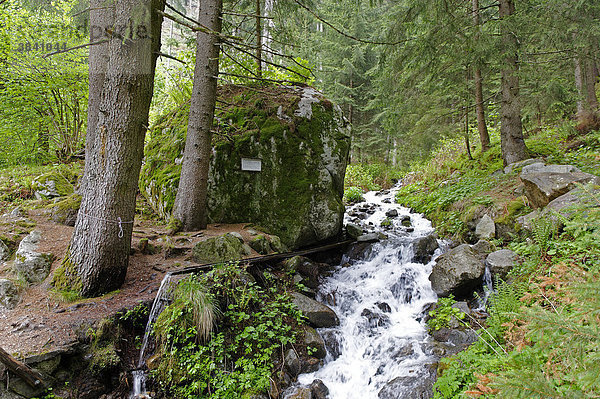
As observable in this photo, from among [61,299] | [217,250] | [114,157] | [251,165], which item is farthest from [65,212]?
[251,165]

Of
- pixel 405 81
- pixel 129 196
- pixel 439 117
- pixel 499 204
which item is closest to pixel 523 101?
pixel 439 117

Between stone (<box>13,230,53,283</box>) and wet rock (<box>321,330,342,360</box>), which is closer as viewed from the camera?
stone (<box>13,230,53,283</box>)

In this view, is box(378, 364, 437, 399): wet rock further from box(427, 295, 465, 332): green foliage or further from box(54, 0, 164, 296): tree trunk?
box(54, 0, 164, 296): tree trunk

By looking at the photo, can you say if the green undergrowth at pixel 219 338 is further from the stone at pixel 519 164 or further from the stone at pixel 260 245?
the stone at pixel 519 164

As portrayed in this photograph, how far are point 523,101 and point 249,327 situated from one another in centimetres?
958

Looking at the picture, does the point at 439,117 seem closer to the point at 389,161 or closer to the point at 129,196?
the point at 129,196

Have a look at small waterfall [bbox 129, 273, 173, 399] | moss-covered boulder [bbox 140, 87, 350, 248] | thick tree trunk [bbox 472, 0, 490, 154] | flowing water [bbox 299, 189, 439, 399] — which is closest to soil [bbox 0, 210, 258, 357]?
small waterfall [bbox 129, 273, 173, 399]

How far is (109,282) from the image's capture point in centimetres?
394

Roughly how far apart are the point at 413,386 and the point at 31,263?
5416 mm

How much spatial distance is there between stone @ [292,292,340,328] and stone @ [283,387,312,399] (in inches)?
43.5

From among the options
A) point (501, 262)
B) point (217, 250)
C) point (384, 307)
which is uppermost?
point (217, 250)

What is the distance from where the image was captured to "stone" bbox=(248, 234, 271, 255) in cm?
556

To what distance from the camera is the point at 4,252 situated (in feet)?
14.1

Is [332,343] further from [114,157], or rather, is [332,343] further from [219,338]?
[114,157]
